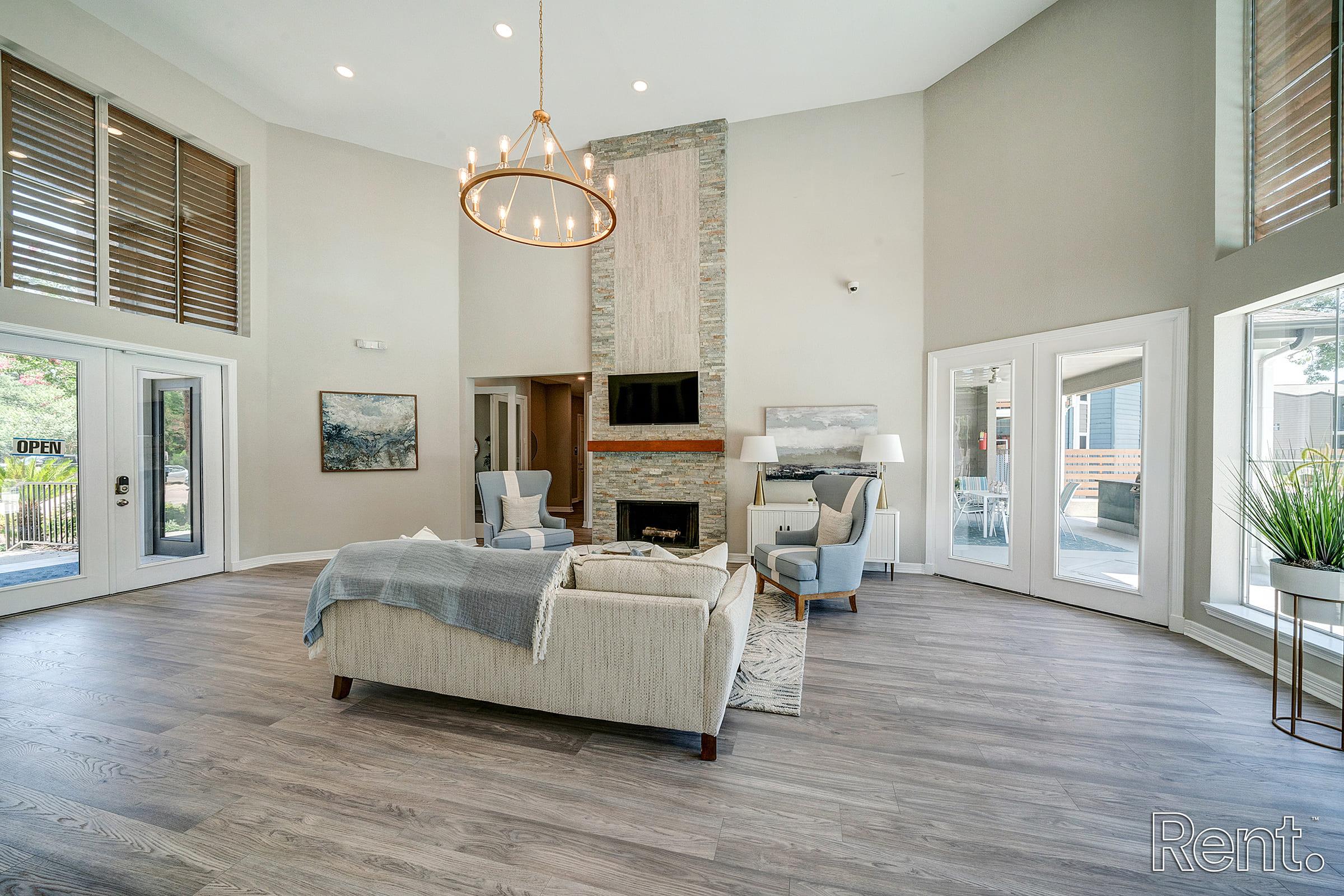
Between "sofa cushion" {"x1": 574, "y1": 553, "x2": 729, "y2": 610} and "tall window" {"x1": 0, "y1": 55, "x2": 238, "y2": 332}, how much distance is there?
509 centimetres

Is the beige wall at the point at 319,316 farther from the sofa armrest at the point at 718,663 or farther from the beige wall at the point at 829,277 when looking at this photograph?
the sofa armrest at the point at 718,663

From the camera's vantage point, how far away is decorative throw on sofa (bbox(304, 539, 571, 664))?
2.20 meters

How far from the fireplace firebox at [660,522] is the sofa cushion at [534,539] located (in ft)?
2.88

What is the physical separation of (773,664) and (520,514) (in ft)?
10.6

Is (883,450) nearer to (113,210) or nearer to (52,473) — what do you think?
(52,473)

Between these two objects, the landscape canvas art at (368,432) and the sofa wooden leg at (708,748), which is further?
the landscape canvas art at (368,432)

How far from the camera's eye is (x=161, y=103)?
15.2ft

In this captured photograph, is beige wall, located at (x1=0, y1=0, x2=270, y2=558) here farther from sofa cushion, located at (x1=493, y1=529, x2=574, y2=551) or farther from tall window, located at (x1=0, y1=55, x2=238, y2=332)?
sofa cushion, located at (x1=493, y1=529, x2=574, y2=551)

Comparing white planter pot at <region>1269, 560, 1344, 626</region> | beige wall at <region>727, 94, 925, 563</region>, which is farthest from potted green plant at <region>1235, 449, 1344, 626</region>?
beige wall at <region>727, 94, 925, 563</region>

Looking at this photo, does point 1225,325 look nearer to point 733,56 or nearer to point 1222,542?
point 1222,542

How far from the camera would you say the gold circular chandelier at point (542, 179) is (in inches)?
113

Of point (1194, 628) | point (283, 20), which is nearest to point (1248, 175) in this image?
point (1194, 628)

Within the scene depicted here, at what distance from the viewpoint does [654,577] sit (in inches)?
87.2

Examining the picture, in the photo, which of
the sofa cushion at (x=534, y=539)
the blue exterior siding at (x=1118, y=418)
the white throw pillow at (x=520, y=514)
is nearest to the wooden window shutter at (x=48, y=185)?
the white throw pillow at (x=520, y=514)
